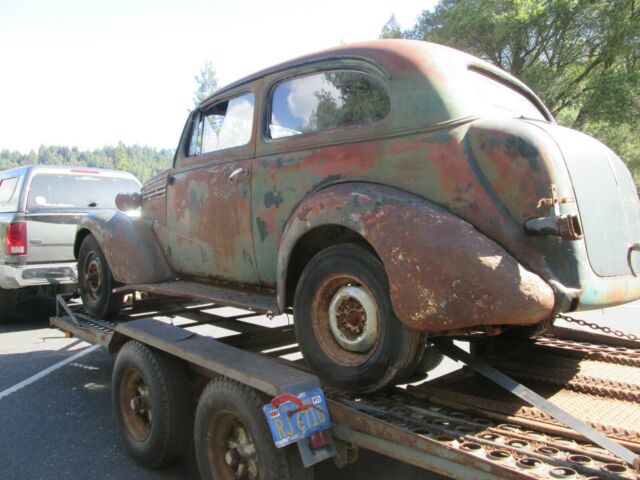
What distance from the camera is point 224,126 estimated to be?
3785 millimetres

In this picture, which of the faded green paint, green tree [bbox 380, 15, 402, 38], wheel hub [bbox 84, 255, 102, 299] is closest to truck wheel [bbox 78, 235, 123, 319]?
wheel hub [bbox 84, 255, 102, 299]

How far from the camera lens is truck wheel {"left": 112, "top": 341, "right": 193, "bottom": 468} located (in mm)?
3145

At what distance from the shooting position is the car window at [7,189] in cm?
749

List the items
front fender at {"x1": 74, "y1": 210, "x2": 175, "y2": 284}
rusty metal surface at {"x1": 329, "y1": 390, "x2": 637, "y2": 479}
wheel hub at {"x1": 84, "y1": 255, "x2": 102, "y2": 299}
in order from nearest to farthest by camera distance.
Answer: rusty metal surface at {"x1": 329, "y1": 390, "x2": 637, "y2": 479} → front fender at {"x1": 74, "y1": 210, "x2": 175, "y2": 284} → wheel hub at {"x1": 84, "y1": 255, "x2": 102, "y2": 299}

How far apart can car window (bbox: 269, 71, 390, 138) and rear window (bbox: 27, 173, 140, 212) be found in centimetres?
536

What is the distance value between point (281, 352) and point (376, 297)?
5.14 ft

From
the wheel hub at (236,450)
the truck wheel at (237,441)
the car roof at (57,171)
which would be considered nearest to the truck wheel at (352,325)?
the truck wheel at (237,441)

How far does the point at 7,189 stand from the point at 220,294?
594 centimetres

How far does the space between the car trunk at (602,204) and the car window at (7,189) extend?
7432 mm

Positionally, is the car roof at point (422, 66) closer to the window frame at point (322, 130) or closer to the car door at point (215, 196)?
the window frame at point (322, 130)

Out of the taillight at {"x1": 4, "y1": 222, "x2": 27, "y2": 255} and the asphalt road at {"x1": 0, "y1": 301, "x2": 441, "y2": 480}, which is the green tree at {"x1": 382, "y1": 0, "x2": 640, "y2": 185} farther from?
the asphalt road at {"x1": 0, "y1": 301, "x2": 441, "y2": 480}

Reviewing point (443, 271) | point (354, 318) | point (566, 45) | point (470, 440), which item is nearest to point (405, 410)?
point (470, 440)

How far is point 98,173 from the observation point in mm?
7965

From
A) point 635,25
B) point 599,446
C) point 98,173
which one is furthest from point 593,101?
point 599,446
